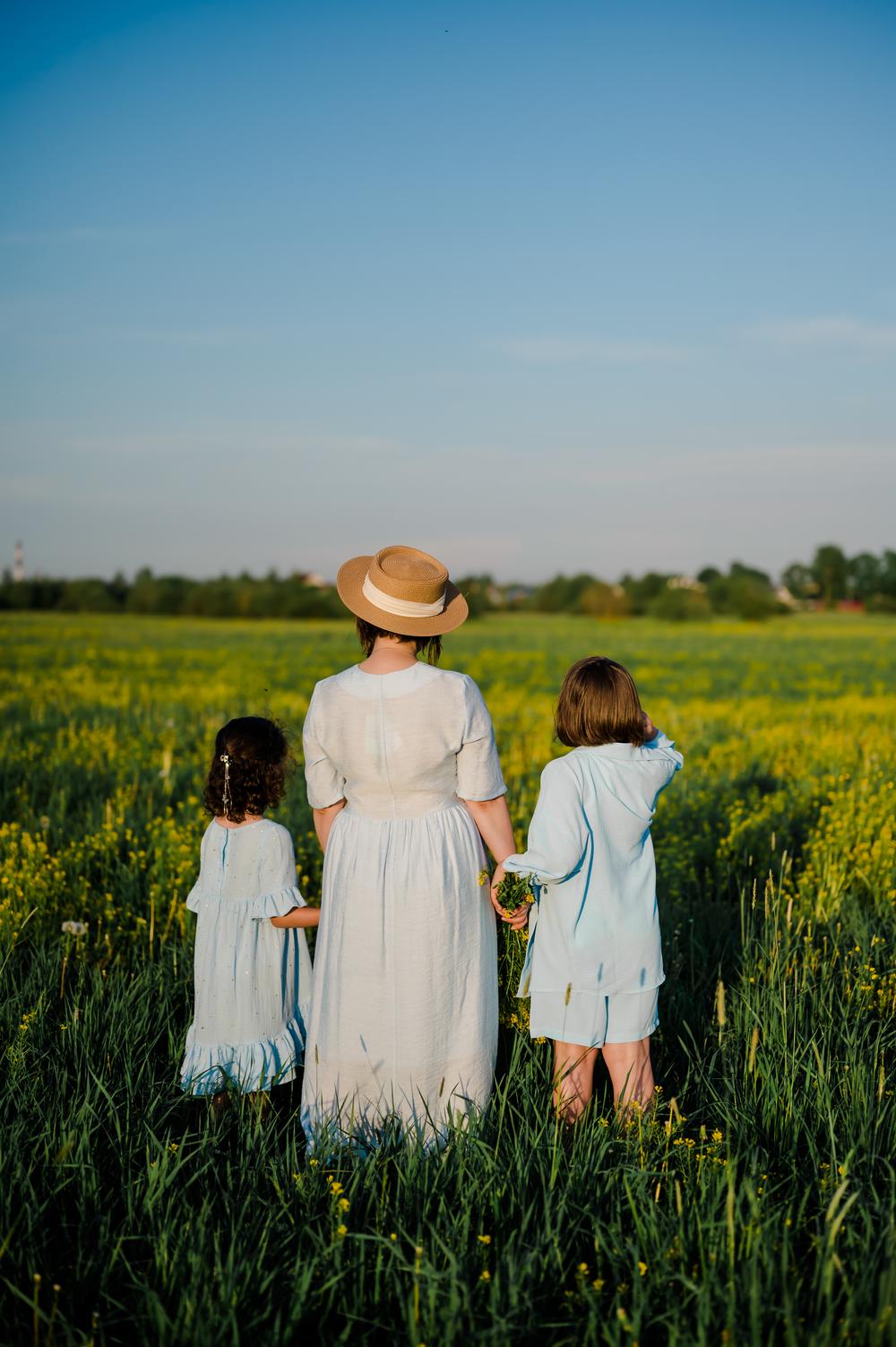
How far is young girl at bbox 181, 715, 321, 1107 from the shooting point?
3475mm

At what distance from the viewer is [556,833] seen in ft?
10.4

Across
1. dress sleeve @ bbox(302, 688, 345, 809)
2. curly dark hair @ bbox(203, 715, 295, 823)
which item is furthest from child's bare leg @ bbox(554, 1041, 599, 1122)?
curly dark hair @ bbox(203, 715, 295, 823)

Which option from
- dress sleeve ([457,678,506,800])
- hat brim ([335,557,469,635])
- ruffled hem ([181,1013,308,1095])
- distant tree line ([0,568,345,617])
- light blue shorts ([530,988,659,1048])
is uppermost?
distant tree line ([0,568,345,617])

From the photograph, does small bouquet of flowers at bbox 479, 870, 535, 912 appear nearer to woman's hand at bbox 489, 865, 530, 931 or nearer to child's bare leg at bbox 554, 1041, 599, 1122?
woman's hand at bbox 489, 865, 530, 931

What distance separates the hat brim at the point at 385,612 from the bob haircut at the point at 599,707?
0.44m

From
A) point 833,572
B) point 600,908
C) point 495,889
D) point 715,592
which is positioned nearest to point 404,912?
point 495,889

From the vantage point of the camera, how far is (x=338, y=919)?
3.19m

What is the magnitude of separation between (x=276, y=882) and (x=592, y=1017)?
1.18 m

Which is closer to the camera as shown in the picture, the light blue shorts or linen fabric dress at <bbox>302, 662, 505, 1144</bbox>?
linen fabric dress at <bbox>302, 662, 505, 1144</bbox>

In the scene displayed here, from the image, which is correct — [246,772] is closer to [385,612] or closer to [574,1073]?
[385,612]

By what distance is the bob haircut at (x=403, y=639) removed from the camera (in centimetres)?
318

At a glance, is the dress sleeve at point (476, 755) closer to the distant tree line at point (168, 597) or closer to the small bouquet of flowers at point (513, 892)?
the small bouquet of flowers at point (513, 892)

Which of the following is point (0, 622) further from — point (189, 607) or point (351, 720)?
point (351, 720)

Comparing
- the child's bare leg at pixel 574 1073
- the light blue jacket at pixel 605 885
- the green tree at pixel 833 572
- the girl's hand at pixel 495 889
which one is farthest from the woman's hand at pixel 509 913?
the green tree at pixel 833 572
